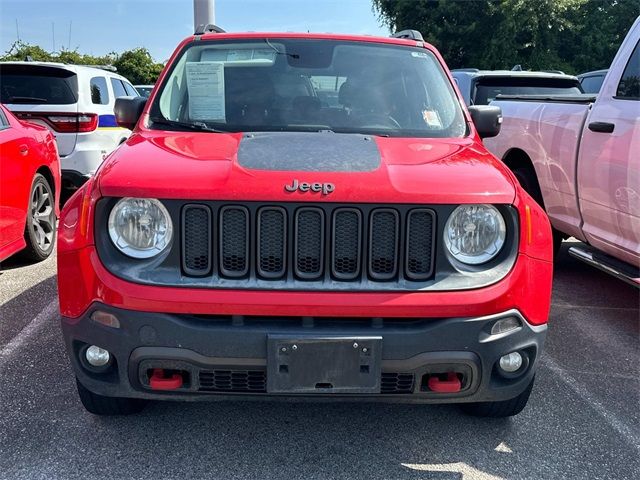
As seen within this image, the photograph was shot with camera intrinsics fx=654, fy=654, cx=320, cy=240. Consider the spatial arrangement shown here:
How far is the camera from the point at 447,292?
2.49m

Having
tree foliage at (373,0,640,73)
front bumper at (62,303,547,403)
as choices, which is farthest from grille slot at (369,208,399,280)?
tree foliage at (373,0,640,73)

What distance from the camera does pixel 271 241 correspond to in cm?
252

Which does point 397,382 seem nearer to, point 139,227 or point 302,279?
point 302,279

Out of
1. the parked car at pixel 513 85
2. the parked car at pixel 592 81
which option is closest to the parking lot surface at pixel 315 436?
the parked car at pixel 513 85

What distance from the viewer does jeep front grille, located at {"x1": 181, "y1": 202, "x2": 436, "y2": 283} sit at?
98.0 inches

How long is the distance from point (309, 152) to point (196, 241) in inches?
24.6

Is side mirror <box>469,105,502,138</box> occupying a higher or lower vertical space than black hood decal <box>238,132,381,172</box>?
higher

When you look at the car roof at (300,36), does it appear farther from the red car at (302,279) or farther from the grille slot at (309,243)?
the grille slot at (309,243)

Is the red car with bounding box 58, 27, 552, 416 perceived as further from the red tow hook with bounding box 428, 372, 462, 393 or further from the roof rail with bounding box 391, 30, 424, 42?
the roof rail with bounding box 391, 30, 424, 42

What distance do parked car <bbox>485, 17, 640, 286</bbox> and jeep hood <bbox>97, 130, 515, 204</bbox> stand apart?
5.34ft

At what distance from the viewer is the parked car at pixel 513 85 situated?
841 cm

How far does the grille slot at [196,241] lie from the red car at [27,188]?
2.86 m

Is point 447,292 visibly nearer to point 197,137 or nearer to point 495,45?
point 197,137

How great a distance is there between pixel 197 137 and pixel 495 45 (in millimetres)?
26606
